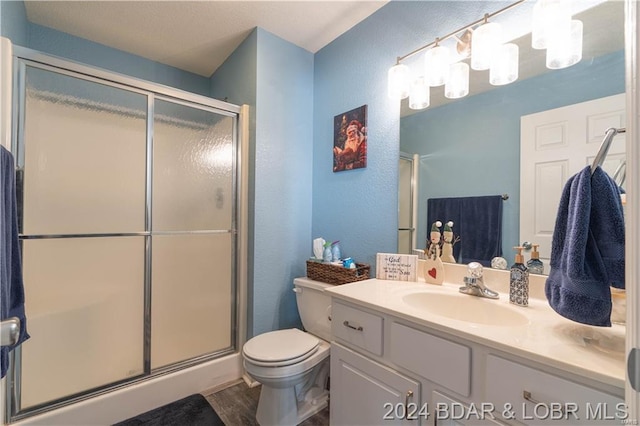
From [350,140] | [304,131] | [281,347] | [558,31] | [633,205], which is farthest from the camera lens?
[304,131]

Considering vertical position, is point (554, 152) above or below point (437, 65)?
below

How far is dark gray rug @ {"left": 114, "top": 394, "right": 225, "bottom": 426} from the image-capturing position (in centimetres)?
142

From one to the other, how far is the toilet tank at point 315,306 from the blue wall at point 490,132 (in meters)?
0.65

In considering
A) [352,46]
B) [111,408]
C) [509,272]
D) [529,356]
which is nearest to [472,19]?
[352,46]

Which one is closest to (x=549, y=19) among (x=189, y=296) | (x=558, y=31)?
(x=558, y=31)

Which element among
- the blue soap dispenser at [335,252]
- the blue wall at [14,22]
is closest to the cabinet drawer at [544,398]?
the blue soap dispenser at [335,252]

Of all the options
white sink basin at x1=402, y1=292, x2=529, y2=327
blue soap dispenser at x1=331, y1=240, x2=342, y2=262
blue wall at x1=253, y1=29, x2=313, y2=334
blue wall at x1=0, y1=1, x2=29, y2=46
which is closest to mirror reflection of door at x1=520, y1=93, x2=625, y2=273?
white sink basin at x1=402, y1=292, x2=529, y2=327

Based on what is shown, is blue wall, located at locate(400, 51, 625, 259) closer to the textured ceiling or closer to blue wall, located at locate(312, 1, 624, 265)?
blue wall, located at locate(312, 1, 624, 265)

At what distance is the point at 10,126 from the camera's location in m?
1.23

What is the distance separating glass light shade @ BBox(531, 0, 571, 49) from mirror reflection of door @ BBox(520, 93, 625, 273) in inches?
11.0

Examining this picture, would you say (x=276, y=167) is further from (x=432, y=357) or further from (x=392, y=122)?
(x=432, y=357)

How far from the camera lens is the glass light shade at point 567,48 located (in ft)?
3.22

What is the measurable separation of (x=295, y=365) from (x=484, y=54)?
168cm

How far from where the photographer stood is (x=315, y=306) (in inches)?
64.7
